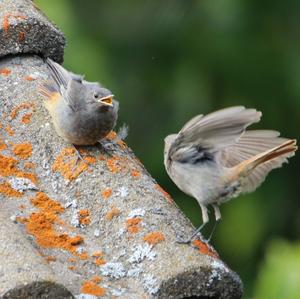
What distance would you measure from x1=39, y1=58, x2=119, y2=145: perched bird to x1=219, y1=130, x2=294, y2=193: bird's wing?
64 cm

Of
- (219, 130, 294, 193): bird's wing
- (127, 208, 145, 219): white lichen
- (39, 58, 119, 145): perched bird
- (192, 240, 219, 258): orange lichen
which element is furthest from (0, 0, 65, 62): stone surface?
(192, 240, 219, 258): orange lichen

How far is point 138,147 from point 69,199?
307 inches

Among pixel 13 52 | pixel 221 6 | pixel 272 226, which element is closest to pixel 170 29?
pixel 221 6

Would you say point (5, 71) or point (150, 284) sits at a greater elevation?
point (5, 71)

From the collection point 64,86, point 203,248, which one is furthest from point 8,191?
point 64,86

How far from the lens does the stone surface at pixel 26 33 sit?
5820 mm

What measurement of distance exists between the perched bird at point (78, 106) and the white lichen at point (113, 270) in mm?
1157

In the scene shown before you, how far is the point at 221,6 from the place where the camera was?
42.7ft

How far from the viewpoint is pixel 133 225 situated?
15.1 feet

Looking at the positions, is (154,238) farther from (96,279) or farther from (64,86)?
(64,86)

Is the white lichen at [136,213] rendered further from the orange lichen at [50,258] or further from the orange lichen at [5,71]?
the orange lichen at [5,71]

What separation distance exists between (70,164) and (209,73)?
8.04 m

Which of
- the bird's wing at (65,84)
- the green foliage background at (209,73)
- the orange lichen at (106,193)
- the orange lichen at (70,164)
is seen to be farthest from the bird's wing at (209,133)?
the green foliage background at (209,73)

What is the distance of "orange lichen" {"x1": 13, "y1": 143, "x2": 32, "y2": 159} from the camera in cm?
505
